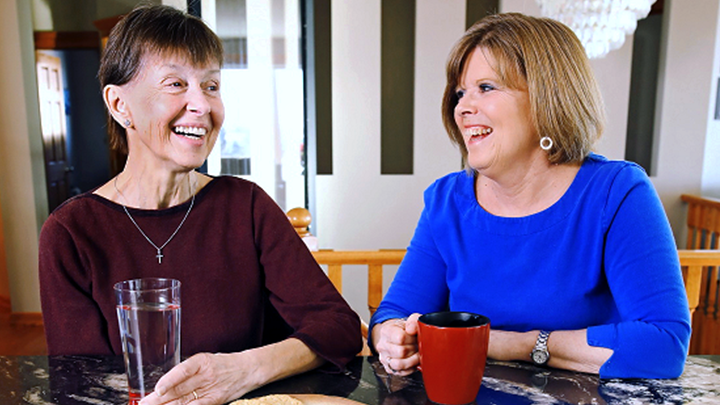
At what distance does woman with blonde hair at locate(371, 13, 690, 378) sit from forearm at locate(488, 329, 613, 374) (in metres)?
0.01

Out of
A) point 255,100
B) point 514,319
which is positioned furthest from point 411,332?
point 255,100

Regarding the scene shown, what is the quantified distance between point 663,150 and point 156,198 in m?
4.13

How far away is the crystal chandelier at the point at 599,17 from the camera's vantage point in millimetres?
2498

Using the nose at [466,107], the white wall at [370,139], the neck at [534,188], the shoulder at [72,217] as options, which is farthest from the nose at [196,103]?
the white wall at [370,139]

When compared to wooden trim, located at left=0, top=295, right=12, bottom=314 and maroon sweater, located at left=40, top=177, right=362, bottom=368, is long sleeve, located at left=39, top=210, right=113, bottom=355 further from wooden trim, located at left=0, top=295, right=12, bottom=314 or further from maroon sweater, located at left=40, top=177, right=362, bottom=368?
wooden trim, located at left=0, top=295, right=12, bottom=314

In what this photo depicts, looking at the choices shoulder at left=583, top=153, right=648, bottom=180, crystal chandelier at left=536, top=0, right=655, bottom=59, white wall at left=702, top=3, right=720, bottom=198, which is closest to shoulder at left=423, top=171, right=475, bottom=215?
shoulder at left=583, top=153, right=648, bottom=180

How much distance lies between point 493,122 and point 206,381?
0.74 meters

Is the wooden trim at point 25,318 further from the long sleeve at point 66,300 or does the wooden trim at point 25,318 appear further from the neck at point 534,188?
the neck at point 534,188

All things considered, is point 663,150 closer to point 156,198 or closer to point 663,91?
point 663,91

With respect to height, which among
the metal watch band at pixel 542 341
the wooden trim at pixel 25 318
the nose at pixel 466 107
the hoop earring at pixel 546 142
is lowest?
the wooden trim at pixel 25 318

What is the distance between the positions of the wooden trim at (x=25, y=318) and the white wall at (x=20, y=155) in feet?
0.14

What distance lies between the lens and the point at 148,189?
1.09m

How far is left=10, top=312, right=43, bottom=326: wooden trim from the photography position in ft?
12.8

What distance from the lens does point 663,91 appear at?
159 inches
